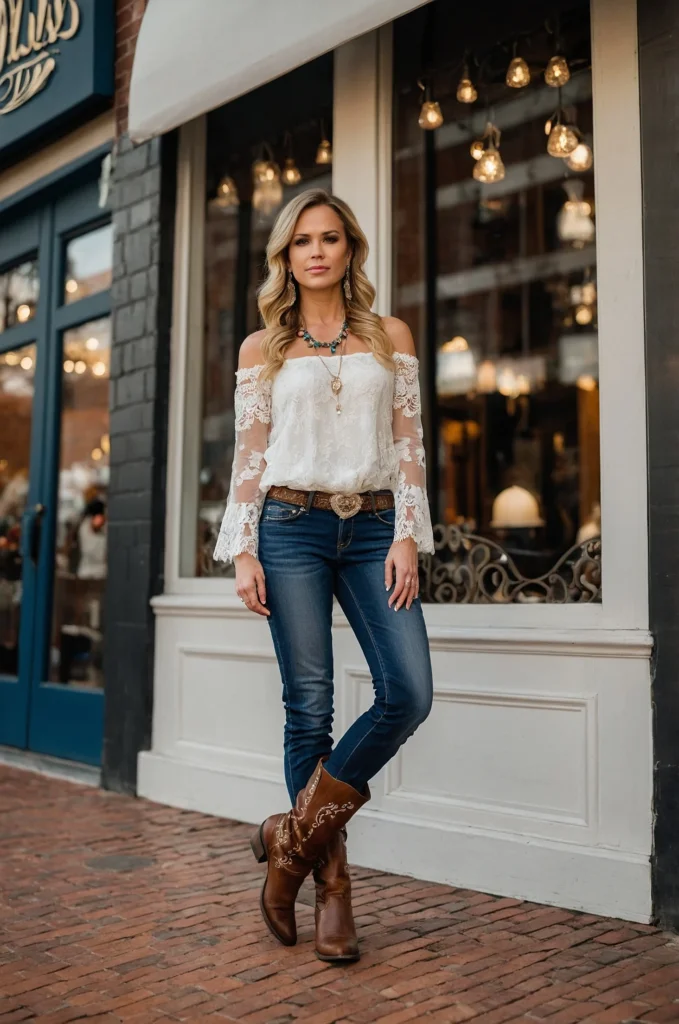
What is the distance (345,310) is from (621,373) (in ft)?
2.99

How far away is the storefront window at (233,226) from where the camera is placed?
476cm

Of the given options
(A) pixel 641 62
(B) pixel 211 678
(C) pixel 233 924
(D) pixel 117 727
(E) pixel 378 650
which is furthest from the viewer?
(D) pixel 117 727

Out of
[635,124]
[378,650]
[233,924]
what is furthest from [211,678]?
[635,124]

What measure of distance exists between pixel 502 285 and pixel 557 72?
12.3 feet

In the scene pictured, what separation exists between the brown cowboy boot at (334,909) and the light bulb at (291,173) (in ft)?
10.5

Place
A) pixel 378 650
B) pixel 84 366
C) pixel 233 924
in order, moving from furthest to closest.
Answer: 1. pixel 84 366
2. pixel 233 924
3. pixel 378 650

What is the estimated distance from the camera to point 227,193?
5062mm

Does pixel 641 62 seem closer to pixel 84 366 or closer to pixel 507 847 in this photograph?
pixel 507 847

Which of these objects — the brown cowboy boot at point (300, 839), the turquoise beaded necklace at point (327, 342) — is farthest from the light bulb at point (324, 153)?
the brown cowboy boot at point (300, 839)

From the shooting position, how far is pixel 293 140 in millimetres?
4750

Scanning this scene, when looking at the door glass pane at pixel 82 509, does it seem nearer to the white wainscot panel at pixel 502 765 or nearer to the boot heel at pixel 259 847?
the white wainscot panel at pixel 502 765

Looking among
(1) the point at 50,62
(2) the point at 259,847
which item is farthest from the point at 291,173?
(2) the point at 259,847

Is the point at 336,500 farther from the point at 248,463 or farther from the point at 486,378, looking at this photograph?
the point at 486,378

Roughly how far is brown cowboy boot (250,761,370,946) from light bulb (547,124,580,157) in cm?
269
